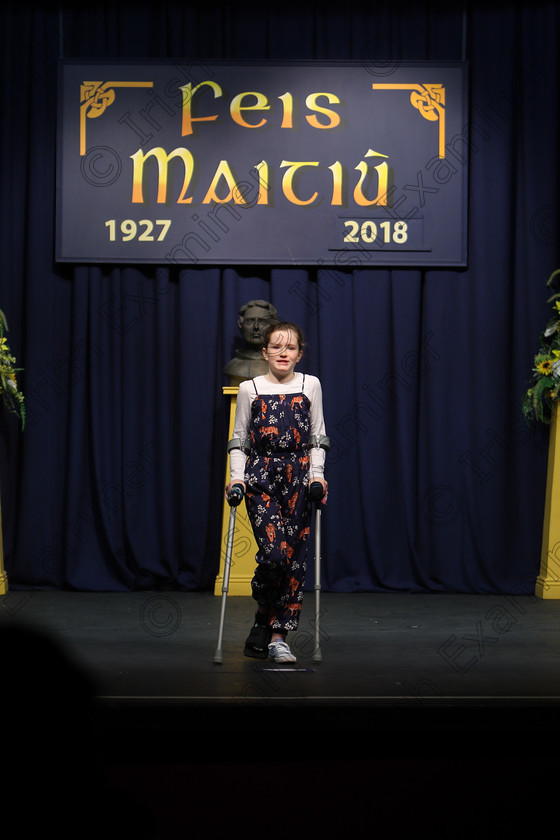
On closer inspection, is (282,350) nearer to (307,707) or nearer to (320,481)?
(320,481)

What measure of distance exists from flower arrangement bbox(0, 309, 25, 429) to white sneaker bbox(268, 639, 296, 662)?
218cm

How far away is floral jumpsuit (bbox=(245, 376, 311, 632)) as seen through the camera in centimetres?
390

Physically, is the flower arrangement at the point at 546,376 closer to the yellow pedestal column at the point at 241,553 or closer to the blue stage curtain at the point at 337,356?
the blue stage curtain at the point at 337,356

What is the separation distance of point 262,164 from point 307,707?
130 inches

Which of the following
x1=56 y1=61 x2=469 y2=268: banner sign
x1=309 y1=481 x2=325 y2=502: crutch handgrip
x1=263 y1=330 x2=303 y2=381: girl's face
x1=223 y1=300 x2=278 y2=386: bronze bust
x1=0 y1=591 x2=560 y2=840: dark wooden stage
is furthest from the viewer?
x1=56 y1=61 x2=469 y2=268: banner sign

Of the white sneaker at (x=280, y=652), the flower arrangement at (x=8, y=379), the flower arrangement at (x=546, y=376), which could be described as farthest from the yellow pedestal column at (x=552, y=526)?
the flower arrangement at (x=8, y=379)

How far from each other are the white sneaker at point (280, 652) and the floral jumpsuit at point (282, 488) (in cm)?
8

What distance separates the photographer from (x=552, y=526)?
5.43 m

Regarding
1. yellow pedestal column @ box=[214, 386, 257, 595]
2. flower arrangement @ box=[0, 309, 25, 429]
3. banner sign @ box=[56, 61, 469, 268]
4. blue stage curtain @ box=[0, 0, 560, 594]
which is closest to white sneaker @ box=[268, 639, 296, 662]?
yellow pedestal column @ box=[214, 386, 257, 595]

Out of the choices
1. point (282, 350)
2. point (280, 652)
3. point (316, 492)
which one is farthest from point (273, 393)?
point (280, 652)

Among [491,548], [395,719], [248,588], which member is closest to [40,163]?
[248,588]

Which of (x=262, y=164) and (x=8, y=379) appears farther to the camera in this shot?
(x=262, y=164)

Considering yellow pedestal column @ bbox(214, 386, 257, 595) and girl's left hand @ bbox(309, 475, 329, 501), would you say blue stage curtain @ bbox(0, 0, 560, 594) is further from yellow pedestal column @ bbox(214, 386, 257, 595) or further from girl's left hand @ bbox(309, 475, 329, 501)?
girl's left hand @ bbox(309, 475, 329, 501)

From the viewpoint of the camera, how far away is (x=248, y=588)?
18.0 ft
